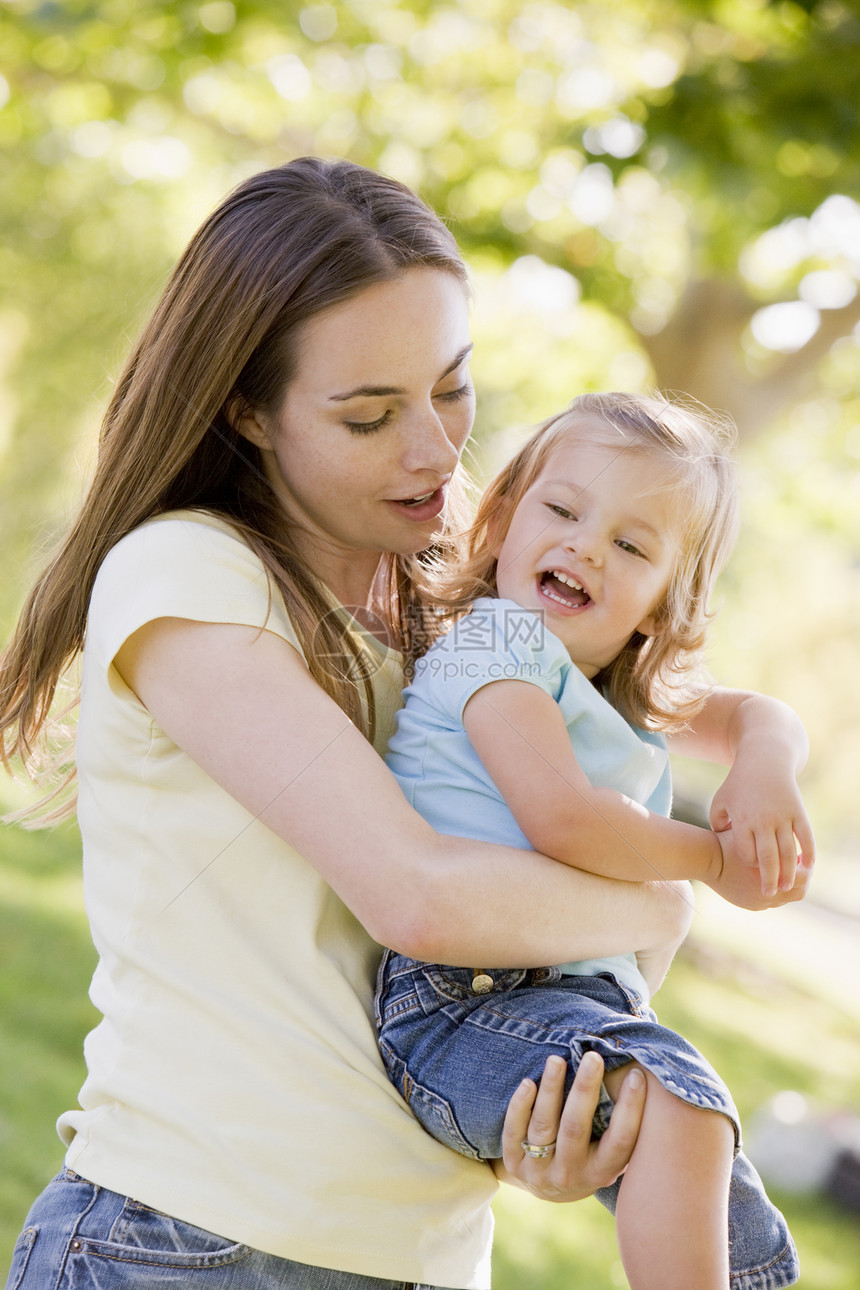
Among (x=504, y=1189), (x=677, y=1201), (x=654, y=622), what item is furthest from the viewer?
(x=504, y=1189)

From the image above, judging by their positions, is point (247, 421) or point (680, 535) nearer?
point (247, 421)

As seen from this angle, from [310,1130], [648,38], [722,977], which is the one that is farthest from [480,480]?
[722,977]

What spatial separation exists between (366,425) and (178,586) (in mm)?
379

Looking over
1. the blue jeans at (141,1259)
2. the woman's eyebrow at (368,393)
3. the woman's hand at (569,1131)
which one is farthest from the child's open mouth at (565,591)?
the blue jeans at (141,1259)

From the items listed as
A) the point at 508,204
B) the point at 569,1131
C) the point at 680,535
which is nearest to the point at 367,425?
the point at 680,535

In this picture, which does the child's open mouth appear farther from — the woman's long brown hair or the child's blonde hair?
the woman's long brown hair

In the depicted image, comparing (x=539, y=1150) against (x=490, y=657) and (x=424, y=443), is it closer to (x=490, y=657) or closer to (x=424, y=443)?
(x=490, y=657)

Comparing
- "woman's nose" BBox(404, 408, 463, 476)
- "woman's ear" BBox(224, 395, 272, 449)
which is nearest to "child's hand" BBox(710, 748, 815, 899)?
"woman's nose" BBox(404, 408, 463, 476)

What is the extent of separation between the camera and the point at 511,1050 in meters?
1.29

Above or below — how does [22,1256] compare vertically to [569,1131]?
below

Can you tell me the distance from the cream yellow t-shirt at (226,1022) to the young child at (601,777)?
0.09 meters

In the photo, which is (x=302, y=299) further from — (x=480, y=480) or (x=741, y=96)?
(x=741, y=96)

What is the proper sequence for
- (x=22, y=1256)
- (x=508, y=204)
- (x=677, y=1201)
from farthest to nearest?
(x=508, y=204) → (x=22, y=1256) → (x=677, y=1201)

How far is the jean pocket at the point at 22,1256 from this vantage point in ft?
4.15
